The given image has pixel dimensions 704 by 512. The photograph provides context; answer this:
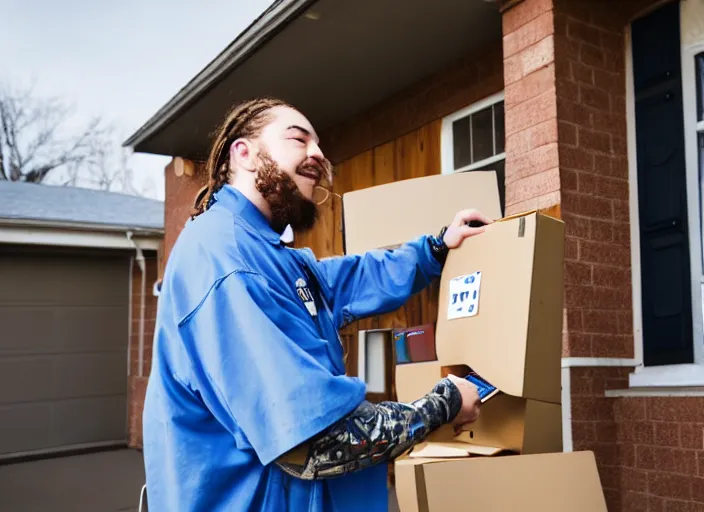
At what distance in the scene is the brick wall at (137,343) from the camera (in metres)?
9.02

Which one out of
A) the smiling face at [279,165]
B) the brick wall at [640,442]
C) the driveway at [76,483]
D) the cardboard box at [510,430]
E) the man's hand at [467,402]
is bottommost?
the driveway at [76,483]

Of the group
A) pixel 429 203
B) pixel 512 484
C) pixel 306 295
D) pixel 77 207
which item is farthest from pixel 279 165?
pixel 77 207

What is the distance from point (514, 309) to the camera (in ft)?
5.85

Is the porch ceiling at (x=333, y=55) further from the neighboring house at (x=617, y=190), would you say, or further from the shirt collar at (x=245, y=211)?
the shirt collar at (x=245, y=211)

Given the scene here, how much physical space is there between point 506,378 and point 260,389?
67 centimetres

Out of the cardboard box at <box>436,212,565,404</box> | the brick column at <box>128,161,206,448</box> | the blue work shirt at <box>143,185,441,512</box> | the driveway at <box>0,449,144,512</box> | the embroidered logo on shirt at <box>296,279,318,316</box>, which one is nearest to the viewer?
the blue work shirt at <box>143,185,441,512</box>

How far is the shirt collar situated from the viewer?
1.67 meters

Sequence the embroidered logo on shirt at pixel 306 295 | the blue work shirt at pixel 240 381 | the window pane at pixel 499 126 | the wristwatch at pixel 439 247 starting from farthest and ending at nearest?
the window pane at pixel 499 126 → the wristwatch at pixel 439 247 → the embroidered logo on shirt at pixel 306 295 → the blue work shirt at pixel 240 381

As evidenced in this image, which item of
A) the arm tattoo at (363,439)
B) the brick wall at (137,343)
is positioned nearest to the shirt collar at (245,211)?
the arm tattoo at (363,439)

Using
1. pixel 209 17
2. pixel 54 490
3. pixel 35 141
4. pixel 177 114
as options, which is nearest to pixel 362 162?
pixel 177 114

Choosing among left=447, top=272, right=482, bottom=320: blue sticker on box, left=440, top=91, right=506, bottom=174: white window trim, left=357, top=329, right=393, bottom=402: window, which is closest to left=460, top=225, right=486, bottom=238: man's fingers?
left=447, top=272, right=482, bottom=320: blue sticker on box

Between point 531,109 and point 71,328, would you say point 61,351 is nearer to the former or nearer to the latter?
point 71,328

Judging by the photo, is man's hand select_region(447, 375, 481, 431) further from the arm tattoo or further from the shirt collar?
the shirt collar

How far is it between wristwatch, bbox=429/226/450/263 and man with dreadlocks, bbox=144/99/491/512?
1.56ft
